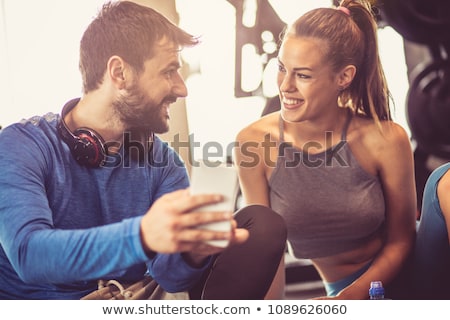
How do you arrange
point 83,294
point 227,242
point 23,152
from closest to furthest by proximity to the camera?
point 227,242, point 23,152, point 83,294

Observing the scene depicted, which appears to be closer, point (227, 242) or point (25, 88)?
point (227, 242)

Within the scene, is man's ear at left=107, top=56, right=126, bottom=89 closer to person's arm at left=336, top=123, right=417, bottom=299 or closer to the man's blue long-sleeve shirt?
the man's blue long-sleeve shirt

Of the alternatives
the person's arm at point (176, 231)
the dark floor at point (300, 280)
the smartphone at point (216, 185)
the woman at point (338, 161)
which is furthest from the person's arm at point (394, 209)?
the smartphone at point (216, 185)

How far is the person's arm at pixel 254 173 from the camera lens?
71.9 inches

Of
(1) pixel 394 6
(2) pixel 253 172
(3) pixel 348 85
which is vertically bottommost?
(2) pixel 253 172

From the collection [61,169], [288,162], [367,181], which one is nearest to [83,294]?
[61,169]

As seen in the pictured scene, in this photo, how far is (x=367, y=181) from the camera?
181 cm

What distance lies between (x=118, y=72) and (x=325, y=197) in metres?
0.70

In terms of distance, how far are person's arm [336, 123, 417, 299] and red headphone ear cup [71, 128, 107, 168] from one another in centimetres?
80

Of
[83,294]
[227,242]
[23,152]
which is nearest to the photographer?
[227,242]

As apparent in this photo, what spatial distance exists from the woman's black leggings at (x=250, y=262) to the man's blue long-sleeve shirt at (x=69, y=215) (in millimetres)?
76

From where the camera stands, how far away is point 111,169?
1779 millimetres
